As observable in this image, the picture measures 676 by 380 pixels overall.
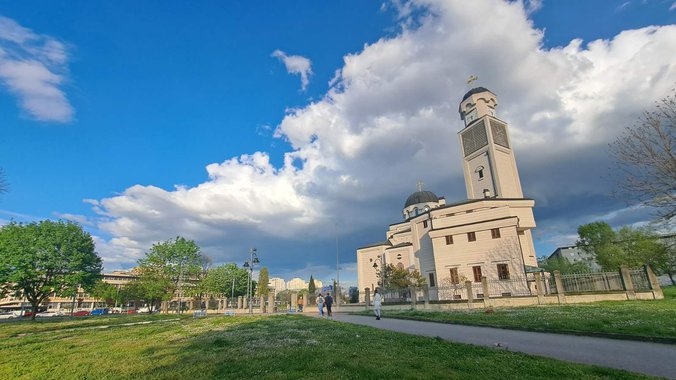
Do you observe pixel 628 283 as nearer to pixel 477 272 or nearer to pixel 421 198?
pixel 477 272

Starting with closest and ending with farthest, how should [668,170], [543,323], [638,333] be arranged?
[638,333], [543,323], [668,170]

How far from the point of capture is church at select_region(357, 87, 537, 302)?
37.7m

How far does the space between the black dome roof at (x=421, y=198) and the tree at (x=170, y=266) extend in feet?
124

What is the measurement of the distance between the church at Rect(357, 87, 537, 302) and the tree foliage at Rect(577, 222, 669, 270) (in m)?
14.7

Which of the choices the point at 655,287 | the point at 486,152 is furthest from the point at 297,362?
the point at 486,152

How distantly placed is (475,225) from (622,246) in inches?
1120

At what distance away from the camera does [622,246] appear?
164ft

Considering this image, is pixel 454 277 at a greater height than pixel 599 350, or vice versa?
pixel 454 277

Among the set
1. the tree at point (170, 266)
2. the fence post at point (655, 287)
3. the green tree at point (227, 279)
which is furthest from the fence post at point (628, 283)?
the green tree at point (227, 279)

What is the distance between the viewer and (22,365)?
25.5 ft

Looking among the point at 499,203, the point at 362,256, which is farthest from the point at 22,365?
the point at 362,256

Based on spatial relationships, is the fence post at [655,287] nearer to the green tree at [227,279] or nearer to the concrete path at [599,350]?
the concrete path at [599,350]

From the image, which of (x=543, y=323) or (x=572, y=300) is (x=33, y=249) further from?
(x=572, y=300)

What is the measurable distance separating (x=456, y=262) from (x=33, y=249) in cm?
4586
